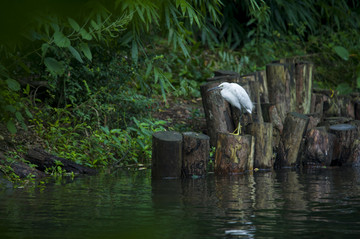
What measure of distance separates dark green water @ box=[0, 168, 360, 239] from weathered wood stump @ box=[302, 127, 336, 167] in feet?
3.32

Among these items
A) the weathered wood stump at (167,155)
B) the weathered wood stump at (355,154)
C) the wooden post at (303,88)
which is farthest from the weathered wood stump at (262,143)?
the wooden post at (303,88)

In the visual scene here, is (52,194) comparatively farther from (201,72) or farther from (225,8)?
(225,8)

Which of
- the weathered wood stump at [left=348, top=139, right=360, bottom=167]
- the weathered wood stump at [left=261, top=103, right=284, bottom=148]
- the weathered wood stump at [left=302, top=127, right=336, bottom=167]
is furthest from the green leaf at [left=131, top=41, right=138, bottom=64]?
the weathered wood stump at [left=348, top=139, right=360, bottom=167]

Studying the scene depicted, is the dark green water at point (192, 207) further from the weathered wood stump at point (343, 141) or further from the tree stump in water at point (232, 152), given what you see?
the weathered wood stump at point (343, 141)

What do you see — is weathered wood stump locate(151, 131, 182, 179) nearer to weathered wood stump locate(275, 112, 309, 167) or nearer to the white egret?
the white egret

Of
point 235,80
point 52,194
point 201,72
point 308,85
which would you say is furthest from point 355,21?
point 52,194

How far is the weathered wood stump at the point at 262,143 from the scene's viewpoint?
22.9ft

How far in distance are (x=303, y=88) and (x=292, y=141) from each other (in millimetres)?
1840

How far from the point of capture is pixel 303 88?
8977 millimetres

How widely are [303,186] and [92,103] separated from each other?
3.55 m

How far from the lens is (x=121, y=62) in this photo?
8414mm

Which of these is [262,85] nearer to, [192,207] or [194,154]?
[194,154]

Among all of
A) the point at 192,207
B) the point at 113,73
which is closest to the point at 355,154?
the point at 113,73

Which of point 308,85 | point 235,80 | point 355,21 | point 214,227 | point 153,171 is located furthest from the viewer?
point 355,21
